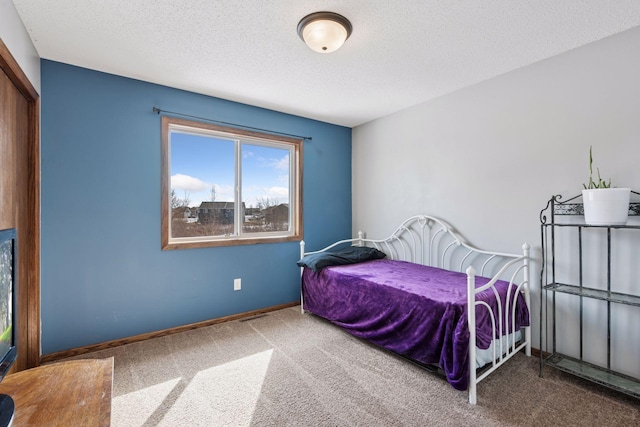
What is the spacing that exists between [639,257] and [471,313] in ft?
3.77

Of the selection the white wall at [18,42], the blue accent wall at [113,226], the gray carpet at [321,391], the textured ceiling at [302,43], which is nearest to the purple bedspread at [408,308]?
the gray carpet at [321,391]

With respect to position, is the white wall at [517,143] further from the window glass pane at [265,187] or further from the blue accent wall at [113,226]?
the blue accent wall at [113,226]

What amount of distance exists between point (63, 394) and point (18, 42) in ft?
6.39

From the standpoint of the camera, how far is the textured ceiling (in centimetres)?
171

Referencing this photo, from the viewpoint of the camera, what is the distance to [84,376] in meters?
1.20

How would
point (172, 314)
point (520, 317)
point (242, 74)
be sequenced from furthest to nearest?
1. point (172, 314)
2. point (242, 74)
3. point (520, 317)

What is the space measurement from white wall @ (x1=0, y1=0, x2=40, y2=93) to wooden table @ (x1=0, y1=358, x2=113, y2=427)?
1.59m

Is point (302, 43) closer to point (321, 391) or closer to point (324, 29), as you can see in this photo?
point (324, 29)

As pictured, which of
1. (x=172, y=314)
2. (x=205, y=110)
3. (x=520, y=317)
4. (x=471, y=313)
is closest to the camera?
(x=471, y=313)

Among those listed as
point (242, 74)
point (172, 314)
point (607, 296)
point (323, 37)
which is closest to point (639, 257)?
point (607, 296)

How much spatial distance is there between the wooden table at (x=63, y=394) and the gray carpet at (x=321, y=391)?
0.61 metres

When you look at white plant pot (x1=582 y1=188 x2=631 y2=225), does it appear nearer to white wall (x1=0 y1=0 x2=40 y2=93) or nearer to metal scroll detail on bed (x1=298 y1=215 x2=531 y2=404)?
metal scroll detail on bed (x1=298 y1=215 x2=531 y2=404)

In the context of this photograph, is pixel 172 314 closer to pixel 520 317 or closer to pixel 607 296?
pixel 520 317

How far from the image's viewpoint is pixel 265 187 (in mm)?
3498
